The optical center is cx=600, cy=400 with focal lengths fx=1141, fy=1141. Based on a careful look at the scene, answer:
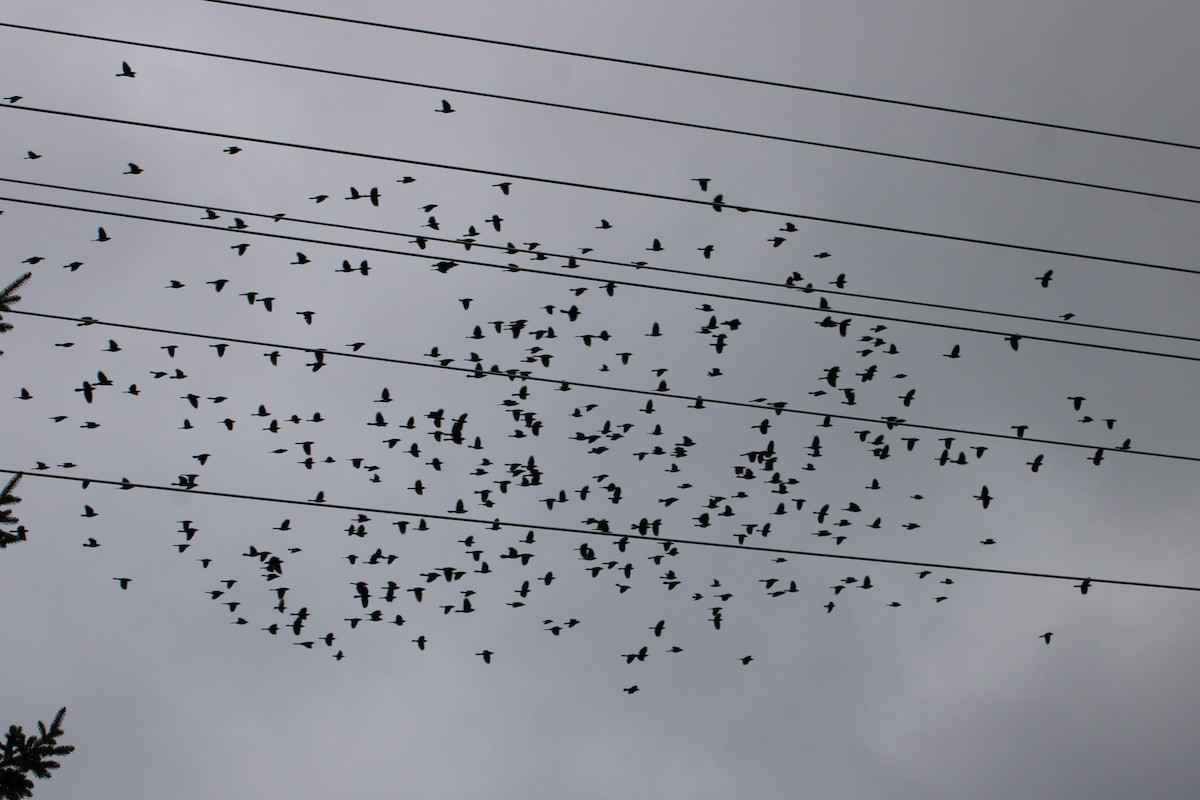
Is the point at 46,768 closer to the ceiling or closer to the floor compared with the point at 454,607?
closer to the floor

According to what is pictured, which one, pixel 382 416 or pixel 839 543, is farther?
pixel 839 543

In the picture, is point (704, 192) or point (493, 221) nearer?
point (704, 192)

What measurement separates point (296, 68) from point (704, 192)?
35.8 feet

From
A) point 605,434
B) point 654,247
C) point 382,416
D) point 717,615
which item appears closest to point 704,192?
point 654,247

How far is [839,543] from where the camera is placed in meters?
25.6

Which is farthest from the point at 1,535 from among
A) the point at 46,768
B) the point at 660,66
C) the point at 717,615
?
the point at 717,615

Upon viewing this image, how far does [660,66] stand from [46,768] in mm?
9611

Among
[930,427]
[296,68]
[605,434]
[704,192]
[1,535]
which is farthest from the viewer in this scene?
[605,434]

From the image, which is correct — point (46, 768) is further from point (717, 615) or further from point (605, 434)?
point (717, 615)

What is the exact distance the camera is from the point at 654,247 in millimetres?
22234

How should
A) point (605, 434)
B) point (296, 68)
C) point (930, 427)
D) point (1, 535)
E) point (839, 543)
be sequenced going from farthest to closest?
point (839, 543)
point (605, 434)
point (930, 427)
point (296, 68)
point (1, 535)

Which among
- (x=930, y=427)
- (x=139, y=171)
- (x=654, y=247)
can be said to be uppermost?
(x=654, y=247)

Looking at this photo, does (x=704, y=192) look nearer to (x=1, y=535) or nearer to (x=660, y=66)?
(x=660, y=66)

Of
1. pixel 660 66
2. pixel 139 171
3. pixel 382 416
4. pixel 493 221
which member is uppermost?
pixel 493 221
